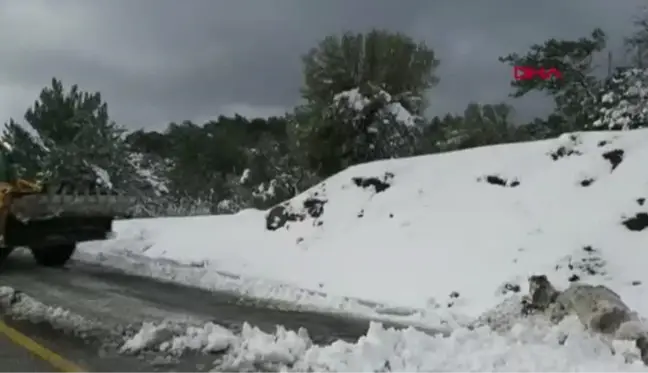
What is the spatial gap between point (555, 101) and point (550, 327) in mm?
24594

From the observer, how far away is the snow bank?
11391 mm

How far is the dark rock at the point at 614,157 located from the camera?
45.9 ft

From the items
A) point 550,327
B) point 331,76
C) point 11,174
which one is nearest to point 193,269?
point 11,174

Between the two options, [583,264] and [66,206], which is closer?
[583,264]

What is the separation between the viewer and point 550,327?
755 cm

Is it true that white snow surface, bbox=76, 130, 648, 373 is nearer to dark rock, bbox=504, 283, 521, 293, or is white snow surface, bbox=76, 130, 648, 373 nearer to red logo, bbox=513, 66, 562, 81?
dark rock, bbox=504, 283, 521, 293

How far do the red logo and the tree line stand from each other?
234 mm

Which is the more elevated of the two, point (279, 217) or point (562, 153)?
point (562, 153)

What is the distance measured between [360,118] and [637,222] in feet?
40.9

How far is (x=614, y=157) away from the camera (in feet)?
46.4

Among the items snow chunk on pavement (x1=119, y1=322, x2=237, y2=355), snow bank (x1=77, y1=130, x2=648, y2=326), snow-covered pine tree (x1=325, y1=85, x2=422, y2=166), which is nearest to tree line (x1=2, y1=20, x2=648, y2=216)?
snow-covered pine tree (x1=325, y1=85, x2=422, y2=166)

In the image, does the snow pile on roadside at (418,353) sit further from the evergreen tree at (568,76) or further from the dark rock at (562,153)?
the evergreen tree at (568,76)

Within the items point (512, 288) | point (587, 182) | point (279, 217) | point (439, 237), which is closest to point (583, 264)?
point (512, 288)

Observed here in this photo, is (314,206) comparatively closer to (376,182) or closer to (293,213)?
(293,213)
